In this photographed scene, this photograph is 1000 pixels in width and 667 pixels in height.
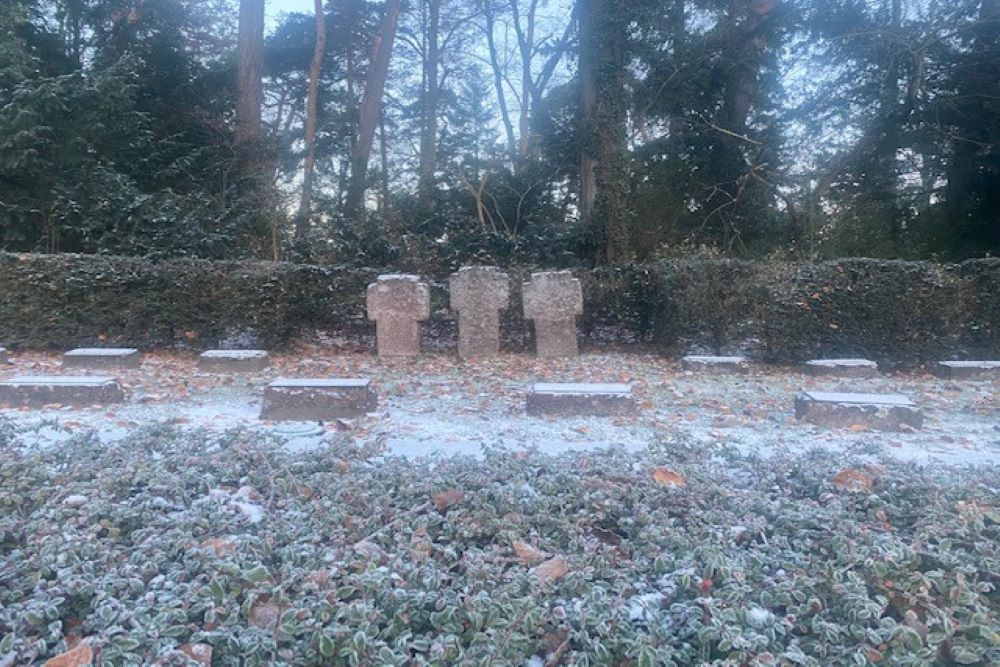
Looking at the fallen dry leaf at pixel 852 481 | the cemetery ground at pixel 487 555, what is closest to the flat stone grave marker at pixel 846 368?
the cemetery ground at pixel 487 555

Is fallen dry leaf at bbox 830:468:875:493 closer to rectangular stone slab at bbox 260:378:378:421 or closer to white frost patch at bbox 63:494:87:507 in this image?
white frost patch at bbox 63:494:87:507

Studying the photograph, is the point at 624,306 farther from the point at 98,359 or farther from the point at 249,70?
the point at 249,70

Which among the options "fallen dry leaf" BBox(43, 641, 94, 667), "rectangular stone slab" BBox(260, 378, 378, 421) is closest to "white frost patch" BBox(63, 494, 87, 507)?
"fallen dry leaf" BBox(43, 641, 94, 667)

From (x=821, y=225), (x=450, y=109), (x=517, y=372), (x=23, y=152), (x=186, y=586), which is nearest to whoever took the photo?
(x=186, y=586)

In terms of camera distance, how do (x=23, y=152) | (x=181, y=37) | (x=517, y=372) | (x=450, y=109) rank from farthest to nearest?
(x=450, y=109) < (x=181, y=37) < (x=23, y=152) < (x=517, y=372)

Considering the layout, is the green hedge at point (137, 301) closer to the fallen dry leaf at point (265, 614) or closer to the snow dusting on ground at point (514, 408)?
the snow dusting on ground at point (514, 408)

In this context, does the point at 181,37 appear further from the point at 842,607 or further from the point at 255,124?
the point at 842,607

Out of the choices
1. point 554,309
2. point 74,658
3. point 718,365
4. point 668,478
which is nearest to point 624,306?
point 554,309

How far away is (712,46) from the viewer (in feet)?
49.4

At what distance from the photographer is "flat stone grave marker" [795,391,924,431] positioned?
4.71m

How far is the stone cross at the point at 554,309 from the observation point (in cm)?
870

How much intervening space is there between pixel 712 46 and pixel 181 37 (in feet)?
40.9

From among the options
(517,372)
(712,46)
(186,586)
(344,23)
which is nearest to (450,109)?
(344,23)

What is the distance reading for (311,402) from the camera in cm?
500
